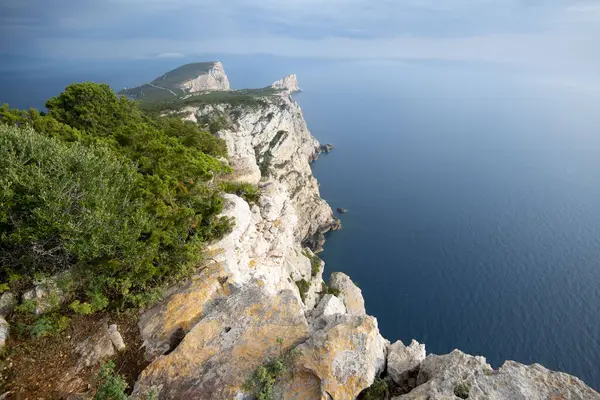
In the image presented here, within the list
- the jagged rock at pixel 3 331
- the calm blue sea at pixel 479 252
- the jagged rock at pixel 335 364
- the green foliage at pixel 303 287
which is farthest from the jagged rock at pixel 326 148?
the jagged rock at pixel 3 331

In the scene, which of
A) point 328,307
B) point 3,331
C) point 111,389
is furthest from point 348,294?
point 3,331

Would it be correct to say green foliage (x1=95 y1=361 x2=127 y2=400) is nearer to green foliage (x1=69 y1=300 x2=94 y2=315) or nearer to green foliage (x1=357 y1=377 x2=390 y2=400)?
green foliage (x1=69 y1=300 x2=94 y2=315)

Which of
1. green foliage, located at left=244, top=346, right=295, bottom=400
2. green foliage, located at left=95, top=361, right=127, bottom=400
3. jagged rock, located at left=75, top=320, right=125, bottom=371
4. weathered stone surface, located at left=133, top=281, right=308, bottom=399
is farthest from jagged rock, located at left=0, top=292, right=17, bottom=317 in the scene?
green foliage, located at left=244, top=346, right=295, bottom=400

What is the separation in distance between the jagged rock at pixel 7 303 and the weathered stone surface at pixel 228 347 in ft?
22.8

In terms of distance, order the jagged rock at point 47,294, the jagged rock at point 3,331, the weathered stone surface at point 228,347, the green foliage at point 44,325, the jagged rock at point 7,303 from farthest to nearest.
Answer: the jagged rock at point 47,294 < the jagged rock at point 7,303 < the green foliage at point 44,325 < the jagged rock at point 3,331 < the weathered stone surface at point 228,347

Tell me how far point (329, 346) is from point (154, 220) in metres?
11.1

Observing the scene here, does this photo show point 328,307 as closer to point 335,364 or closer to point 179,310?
point 179,310

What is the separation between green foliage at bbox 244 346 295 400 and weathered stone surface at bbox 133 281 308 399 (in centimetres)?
34

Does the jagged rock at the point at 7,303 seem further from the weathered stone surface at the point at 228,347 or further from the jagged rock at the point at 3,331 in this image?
the weathered stone surface at the point at 228,347

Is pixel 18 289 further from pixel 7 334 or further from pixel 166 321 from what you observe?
pixel 166 321

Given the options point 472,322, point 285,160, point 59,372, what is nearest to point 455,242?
point 472,322

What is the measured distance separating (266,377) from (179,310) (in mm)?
6124

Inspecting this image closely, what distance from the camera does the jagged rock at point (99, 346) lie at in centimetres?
1295

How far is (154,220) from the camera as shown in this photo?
16938 millimetres
